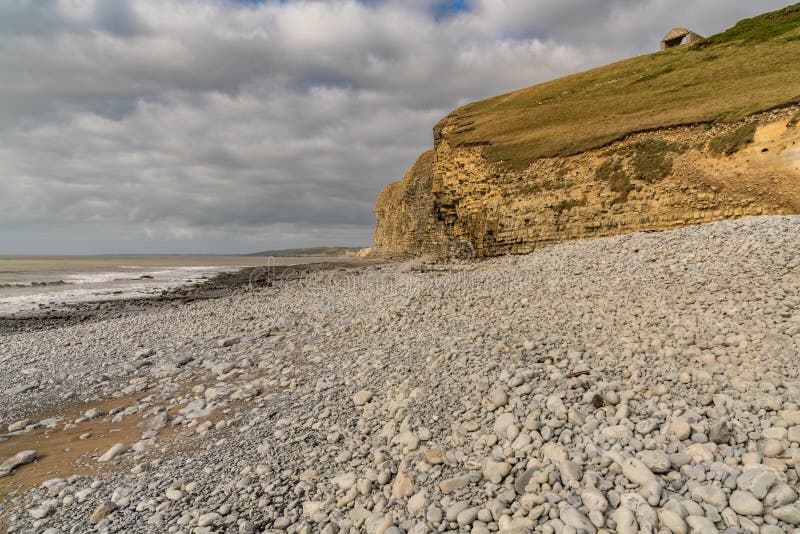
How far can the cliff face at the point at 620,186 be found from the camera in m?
16.1

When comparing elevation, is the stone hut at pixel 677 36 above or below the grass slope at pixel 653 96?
above

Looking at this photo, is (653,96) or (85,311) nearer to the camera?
(653,96)

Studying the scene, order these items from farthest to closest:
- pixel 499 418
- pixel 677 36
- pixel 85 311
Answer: pixel 677 36 < pixel 85 311 < pixel 499 418

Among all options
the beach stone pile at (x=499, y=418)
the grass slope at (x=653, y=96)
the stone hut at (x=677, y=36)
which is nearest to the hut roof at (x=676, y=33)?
the stone hut at (x=677, y=36)

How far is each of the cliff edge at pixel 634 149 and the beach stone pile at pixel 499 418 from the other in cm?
733

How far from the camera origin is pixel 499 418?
5250 millimetres

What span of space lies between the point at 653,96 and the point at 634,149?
5182 mm

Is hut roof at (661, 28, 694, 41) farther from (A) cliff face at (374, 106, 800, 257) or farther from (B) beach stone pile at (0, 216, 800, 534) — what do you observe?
(B) beach stone pile at (0, 216, 800, 534)

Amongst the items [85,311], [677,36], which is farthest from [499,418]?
Answer: [677,36]

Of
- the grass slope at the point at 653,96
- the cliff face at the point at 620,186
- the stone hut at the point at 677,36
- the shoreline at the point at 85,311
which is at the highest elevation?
the stone hut at the point at 677,36

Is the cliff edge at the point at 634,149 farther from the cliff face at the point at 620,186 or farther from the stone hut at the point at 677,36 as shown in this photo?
the stone hut at the point at 677,36

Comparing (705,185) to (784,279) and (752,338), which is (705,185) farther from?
(752,338)

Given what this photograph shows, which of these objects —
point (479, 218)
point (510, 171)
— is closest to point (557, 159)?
point (510, 171)

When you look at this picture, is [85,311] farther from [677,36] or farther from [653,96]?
[677,36]
